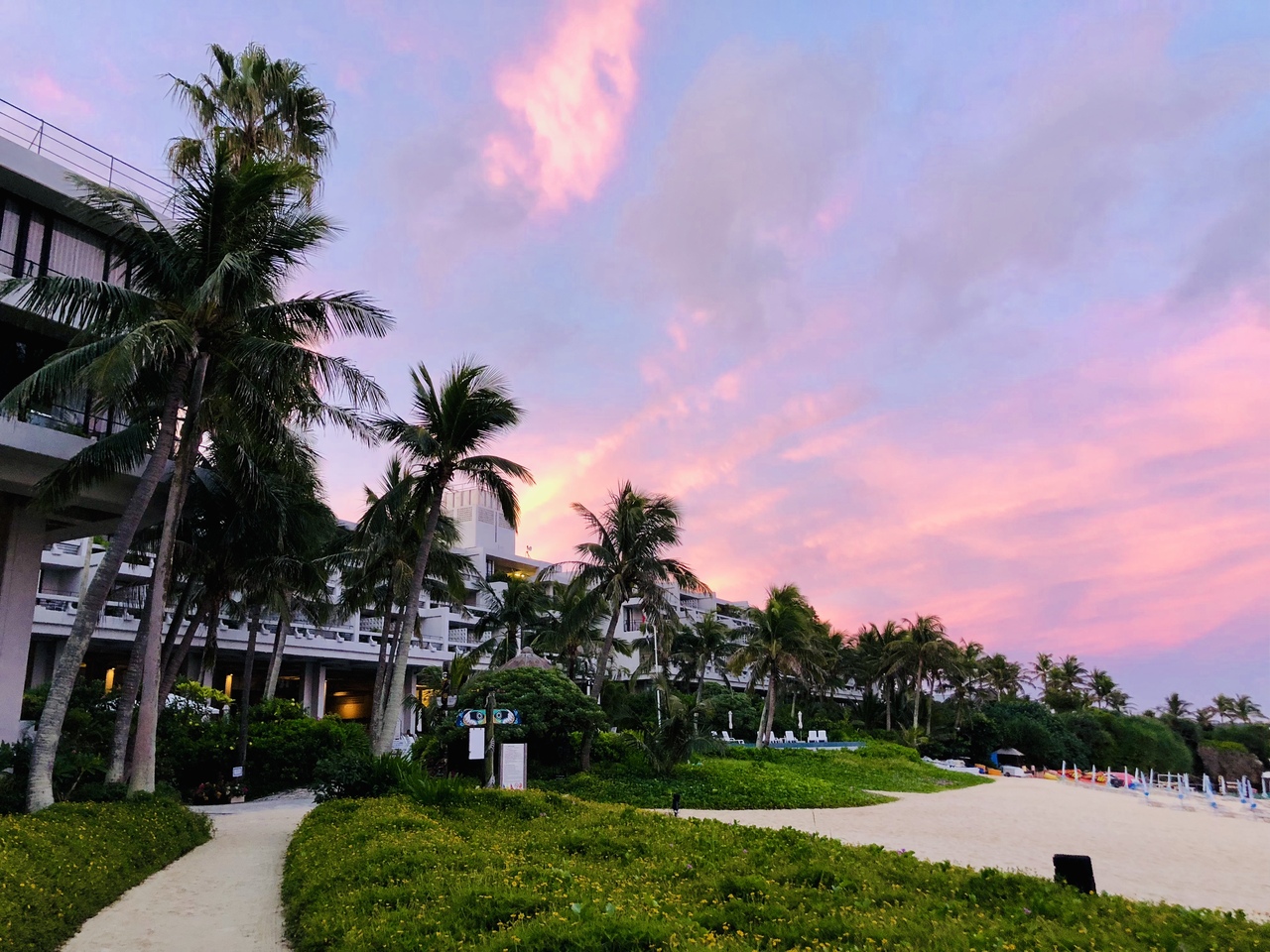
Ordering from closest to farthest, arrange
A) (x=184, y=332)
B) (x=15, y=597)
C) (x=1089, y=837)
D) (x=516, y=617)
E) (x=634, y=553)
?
1. (x=184, y=332)
2. (x=15, y=597)
3. (x=1089, y=837)
4. (x=634, y=553)
5. (x=516, y=617)

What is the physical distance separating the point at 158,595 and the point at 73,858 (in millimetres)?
7419

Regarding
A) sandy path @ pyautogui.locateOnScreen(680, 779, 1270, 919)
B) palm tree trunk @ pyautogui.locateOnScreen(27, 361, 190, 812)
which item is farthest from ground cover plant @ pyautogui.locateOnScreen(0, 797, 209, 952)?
sandy path @ pyautogui.locateOnScreen(680, 779, 1270, 919)

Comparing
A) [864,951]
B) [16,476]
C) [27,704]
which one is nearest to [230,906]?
[864,951]

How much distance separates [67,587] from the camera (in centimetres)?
3750

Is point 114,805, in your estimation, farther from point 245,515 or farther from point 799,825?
point 799,825

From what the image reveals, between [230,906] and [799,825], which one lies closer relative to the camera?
[230,906]

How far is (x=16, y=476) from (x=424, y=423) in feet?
28.5

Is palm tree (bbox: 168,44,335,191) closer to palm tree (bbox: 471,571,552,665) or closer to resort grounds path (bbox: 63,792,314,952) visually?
resort grounds path (bbox: 63,792,314,952)

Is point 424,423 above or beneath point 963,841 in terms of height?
above

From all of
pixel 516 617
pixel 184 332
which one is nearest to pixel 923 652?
pixel 516 617

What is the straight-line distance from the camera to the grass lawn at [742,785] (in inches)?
846

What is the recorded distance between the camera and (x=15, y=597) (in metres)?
17.1

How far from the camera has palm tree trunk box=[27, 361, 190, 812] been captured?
13008 mm

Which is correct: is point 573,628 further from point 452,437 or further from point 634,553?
point 452,437
